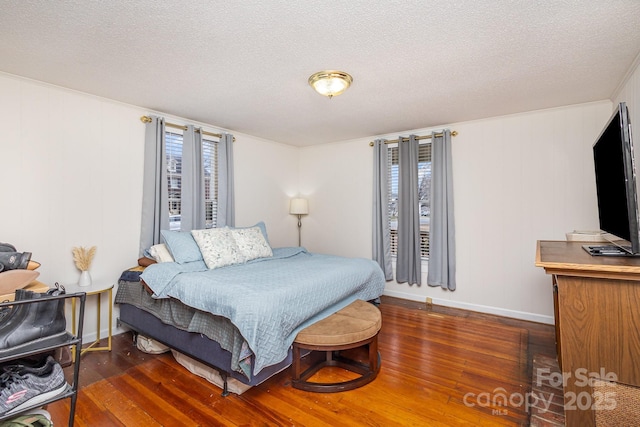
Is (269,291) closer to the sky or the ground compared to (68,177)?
closer to the ground

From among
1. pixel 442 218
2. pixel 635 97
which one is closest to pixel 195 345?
pixel 442 218

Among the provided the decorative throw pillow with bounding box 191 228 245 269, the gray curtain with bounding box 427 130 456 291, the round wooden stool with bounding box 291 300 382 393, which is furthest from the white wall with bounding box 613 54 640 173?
the decorative throw pillow with bounding box 191 228 245 269

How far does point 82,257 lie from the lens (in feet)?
9.56

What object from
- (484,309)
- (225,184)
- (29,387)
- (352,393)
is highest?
(225,184)

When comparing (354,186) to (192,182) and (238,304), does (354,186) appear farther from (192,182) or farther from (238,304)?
(238,304)

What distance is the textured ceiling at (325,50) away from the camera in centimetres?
178

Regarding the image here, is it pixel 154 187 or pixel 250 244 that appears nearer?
pixel 154 187

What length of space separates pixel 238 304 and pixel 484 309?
125 inches

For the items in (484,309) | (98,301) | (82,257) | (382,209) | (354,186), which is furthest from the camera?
(354,186)

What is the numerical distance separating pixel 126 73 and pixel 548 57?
3240mm

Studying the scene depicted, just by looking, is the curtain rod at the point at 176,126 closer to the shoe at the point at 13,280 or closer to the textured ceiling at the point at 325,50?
the textured ceiling at the point at 325,50

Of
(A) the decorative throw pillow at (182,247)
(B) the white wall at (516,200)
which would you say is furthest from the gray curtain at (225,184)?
(B) the white wall at (516,200)

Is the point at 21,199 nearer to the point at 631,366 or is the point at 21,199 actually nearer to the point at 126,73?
the point at 126,73

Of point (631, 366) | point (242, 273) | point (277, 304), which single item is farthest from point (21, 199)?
point (631, 366)
